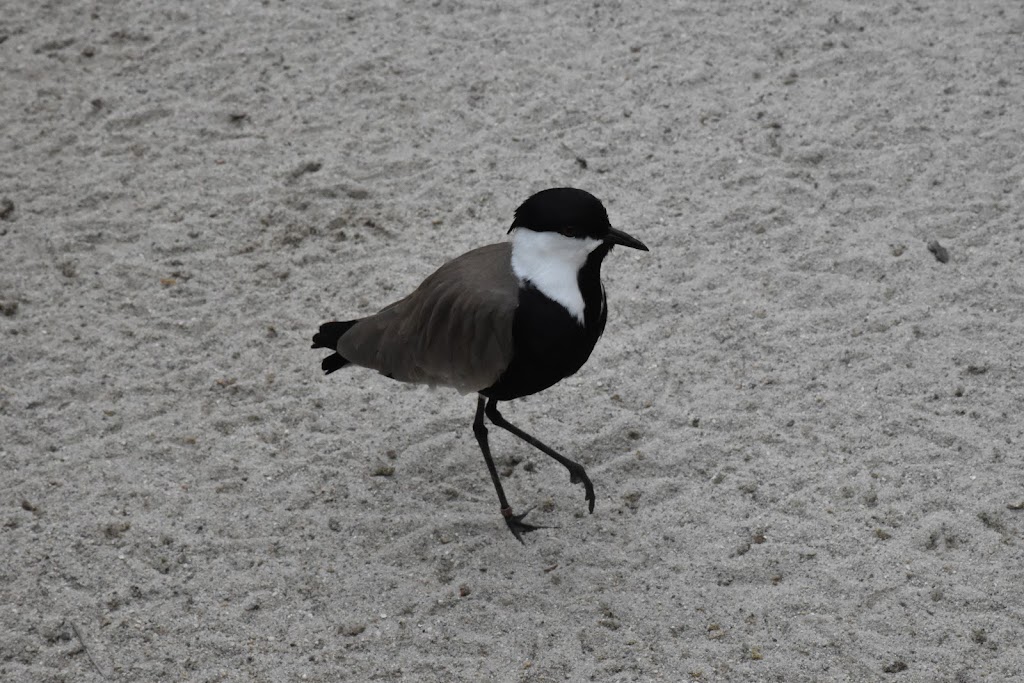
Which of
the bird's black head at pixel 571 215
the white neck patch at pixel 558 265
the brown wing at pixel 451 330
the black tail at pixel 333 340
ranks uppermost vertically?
the bird's black head at pixel 571 215

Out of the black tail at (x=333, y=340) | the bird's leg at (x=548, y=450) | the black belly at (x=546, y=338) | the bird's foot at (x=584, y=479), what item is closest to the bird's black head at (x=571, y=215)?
the black belly at (x=546, y=338)

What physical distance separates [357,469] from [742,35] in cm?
386

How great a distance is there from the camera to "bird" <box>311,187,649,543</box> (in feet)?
13.9

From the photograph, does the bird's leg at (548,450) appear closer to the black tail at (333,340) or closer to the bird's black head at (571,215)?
the black tail at (333,340)

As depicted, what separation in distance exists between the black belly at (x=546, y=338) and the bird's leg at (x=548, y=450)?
378 millimetres

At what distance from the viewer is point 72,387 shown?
5.31 meters

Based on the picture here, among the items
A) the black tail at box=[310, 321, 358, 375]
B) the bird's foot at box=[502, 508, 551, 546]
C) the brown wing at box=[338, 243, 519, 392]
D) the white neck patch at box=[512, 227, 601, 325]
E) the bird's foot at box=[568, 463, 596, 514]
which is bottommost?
the bird's foot at box=[502, 508, 551, 546]

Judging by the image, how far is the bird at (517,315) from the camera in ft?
13.9

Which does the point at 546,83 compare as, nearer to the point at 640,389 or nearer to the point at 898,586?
the point at 640,389

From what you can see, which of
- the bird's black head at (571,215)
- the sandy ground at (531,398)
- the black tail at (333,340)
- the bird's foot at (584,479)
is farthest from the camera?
the black tail at (333,340)

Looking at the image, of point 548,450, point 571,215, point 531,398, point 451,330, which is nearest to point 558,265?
point 571,215

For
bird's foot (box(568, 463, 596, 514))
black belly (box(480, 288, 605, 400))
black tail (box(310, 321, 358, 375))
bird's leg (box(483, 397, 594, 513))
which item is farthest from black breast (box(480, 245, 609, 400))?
black tail (box(310, 321, 358, 375))

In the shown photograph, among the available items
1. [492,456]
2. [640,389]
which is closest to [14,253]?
[492,456]

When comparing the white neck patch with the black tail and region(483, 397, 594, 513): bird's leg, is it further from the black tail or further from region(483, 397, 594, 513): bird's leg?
the black tail
